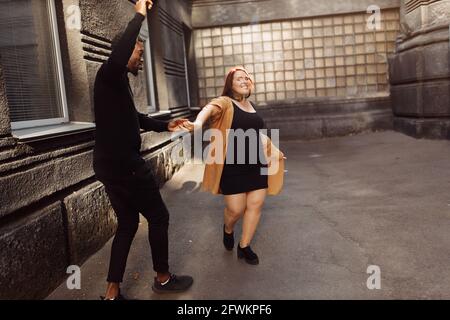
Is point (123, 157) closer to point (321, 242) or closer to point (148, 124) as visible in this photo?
point (148, 124)

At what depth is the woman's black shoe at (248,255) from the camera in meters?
3.49

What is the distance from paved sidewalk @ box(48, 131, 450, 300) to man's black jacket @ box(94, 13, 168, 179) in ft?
3.21

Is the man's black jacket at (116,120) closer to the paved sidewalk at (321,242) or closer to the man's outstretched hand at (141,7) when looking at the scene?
the man's outstretched hand at (141,7)

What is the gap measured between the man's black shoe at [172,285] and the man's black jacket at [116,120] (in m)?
0.87

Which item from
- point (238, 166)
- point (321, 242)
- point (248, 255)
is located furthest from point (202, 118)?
point (321, 242)

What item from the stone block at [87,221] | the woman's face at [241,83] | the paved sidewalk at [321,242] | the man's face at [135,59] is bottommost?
the paved sidewalk at [321,242]

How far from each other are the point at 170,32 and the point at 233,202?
18.8 feet

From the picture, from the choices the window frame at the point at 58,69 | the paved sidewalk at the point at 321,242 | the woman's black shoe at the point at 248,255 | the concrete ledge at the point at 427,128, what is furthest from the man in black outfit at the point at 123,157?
the concrete ledge at the point at 427,128

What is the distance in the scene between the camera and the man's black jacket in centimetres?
254

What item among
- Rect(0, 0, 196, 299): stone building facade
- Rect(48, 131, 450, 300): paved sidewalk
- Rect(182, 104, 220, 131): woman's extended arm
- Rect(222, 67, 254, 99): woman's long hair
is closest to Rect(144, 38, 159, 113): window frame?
Rect(48, 131, 450, 300): paved sidewalk

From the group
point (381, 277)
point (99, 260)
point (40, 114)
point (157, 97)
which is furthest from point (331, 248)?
point (157, 97)

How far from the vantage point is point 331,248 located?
12.2 ft

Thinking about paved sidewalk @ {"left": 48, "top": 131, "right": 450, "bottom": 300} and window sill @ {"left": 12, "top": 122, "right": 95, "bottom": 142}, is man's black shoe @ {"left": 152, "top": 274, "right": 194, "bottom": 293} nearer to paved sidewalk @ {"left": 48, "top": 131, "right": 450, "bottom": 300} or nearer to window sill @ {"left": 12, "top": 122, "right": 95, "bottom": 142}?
paved sidewalk @ {"left": 48, "top": 131, "right": 450, "bottom": 300}
